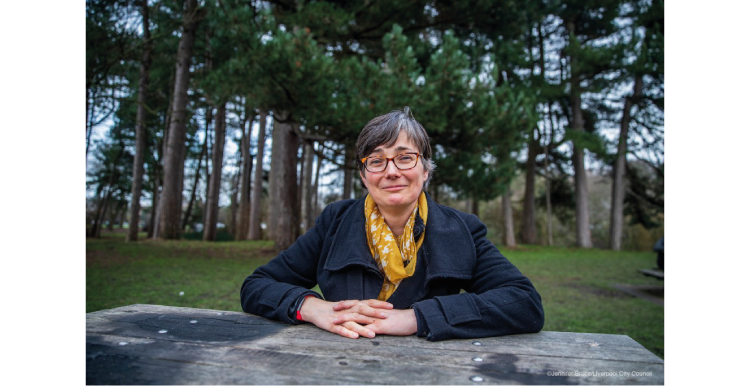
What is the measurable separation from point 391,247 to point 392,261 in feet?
0.17

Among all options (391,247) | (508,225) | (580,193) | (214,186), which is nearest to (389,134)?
(391,247)

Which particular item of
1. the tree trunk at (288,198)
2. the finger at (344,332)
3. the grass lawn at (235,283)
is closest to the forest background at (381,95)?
the tree trunk at (288,198)

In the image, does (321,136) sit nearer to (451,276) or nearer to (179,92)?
(179,92)

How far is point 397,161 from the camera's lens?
1.54 metres

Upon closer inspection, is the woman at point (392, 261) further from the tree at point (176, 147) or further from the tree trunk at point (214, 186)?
the tree trunk at point (214, 186)

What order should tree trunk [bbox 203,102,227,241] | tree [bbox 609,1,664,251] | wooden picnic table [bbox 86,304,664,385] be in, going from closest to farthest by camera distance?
wooden picnic table [bbox 86,304,664,385] < tree [bbox 609,1,664,251] < tree trunk [bbox 203,102,227,241]

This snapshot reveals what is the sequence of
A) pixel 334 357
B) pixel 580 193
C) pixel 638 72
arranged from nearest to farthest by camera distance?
pixel 334 357, pixel 638 72, pixel 580 193

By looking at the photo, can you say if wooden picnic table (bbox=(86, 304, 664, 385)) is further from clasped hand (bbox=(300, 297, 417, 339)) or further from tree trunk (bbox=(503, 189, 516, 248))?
tree trunk (bbox=(503, 189, 516, 248))

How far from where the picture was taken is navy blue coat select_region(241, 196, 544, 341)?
1305 mm

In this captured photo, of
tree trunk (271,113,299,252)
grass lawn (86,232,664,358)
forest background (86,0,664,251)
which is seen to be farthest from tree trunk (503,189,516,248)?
tree trunk (271,113,299,252)

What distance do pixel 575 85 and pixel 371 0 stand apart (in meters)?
8.37

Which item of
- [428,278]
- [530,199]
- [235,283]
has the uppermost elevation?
[530,199]

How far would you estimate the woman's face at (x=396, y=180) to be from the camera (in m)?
1.54

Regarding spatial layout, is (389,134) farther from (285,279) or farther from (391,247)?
(285,279)
